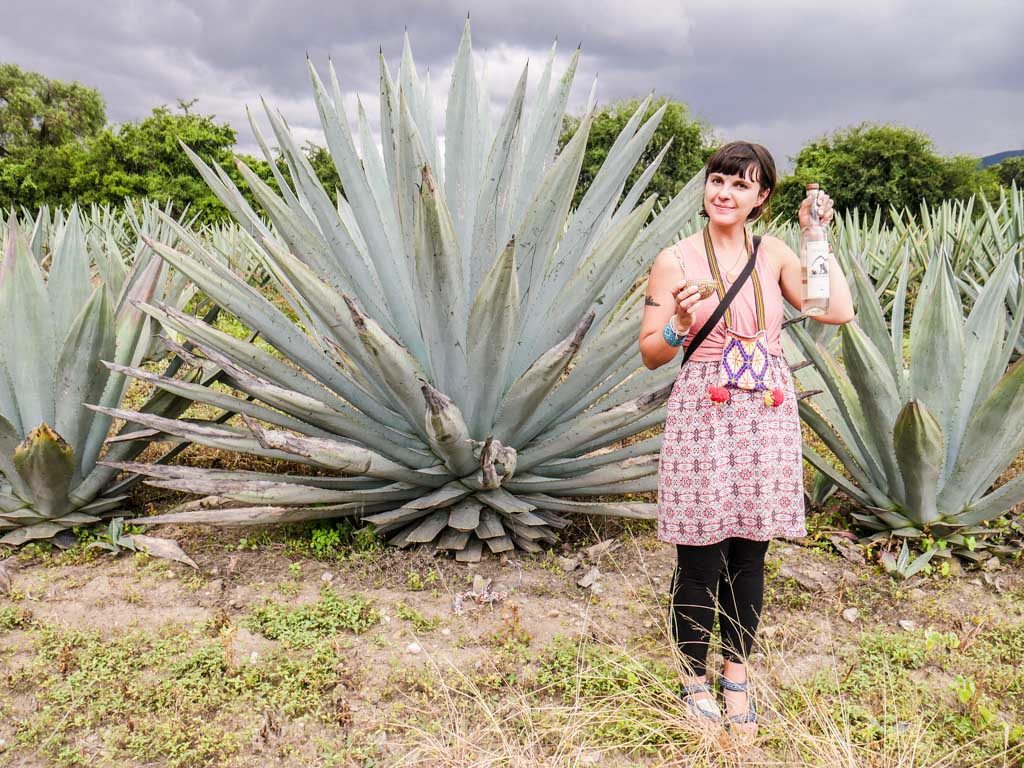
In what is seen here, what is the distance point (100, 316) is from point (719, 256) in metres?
2.13

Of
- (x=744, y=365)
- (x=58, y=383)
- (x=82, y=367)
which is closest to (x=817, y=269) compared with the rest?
(x=744, y=365)

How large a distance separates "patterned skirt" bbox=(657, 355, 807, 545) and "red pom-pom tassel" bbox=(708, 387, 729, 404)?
0.09 feet

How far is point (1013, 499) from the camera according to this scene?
2.61 meters

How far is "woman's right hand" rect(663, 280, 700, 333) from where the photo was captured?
5.26ft

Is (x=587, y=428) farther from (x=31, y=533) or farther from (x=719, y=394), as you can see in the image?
(x=31, y=533)

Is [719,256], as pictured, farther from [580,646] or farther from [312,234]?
[312,234]

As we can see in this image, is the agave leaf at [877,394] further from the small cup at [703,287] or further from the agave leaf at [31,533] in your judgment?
the agave leaf at [31,533]

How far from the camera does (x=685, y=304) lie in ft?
5.30

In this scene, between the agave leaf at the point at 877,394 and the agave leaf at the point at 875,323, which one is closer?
the agave leaf at the point at 877,394

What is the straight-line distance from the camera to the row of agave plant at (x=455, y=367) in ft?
7.82

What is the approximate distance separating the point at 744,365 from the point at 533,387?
0.74 meters

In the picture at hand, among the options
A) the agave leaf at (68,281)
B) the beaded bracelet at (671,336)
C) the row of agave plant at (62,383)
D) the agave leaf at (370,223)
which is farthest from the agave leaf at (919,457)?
the agave leaf at (68,281)

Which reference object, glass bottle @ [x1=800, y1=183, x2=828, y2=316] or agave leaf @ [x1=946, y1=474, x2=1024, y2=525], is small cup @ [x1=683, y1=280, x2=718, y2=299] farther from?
agave leaf @ [x1=946, y1=474, x2=1024, y2=525]

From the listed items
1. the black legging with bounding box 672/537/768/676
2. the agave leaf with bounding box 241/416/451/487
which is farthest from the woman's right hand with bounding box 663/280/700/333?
the agave leaf with bounding box 241/416/451/487
